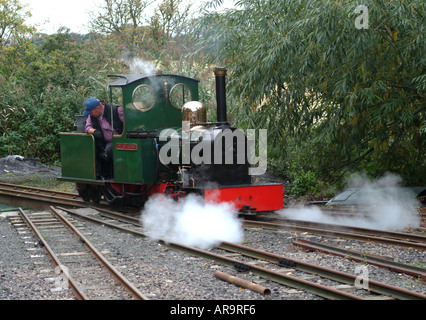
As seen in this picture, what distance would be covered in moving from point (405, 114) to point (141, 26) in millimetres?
18824

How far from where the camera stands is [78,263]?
6.38 m

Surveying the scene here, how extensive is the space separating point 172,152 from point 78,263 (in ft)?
10.1

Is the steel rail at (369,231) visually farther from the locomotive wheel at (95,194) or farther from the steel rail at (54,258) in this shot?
the locomotive wheel at (95,194)

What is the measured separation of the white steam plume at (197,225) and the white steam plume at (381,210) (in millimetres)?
1604

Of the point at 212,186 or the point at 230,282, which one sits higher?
the point at 212,186

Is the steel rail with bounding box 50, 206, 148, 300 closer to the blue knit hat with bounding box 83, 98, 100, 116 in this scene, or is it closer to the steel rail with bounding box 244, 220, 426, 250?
the blue knit hat with bounding box 83, 98, 100, 116

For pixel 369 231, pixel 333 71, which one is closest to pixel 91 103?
pixel 333 71

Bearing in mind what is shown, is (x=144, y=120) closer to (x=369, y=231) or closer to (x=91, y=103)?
(x=91, y=103)

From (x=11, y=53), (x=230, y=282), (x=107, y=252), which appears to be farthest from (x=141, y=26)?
(x=230, y=282)

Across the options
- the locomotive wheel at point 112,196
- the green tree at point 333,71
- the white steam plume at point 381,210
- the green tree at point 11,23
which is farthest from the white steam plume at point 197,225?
the green tree at point 11,23

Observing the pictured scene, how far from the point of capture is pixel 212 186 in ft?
27.4

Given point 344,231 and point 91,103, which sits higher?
point 91,103

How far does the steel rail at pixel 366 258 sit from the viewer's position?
17.5 feet

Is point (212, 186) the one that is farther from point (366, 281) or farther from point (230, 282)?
point (366, 281)
